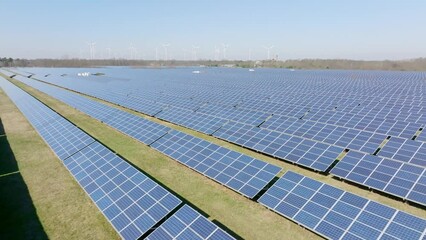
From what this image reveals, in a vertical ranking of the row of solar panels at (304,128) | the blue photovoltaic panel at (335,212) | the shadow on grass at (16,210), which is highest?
the row of solar panels at (304,128)

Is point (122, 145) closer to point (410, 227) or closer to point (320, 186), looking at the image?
point (320, 186)

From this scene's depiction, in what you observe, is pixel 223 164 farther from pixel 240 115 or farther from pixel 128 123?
pixel 128 123

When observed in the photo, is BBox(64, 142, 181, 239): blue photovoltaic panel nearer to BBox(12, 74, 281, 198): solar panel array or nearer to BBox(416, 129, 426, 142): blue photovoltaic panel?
BBox(12, 74, 281, 198): solar panel array

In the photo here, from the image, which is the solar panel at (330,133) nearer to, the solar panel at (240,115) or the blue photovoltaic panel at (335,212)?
the solar panel at (240,115)

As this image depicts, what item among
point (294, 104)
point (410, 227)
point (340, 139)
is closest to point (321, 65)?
point (294, 104)

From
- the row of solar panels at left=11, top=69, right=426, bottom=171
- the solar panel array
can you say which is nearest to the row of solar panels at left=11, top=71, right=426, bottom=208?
the solar panel array

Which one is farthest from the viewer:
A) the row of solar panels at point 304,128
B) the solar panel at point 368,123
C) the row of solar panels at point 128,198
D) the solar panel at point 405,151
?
the solar panel at point 368,123

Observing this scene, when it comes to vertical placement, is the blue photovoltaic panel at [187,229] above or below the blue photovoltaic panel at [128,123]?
below

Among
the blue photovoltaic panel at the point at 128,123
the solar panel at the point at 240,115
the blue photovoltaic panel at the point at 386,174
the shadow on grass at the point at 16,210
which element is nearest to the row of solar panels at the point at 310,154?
the blue photovoltaic panel at the point at 386,174
